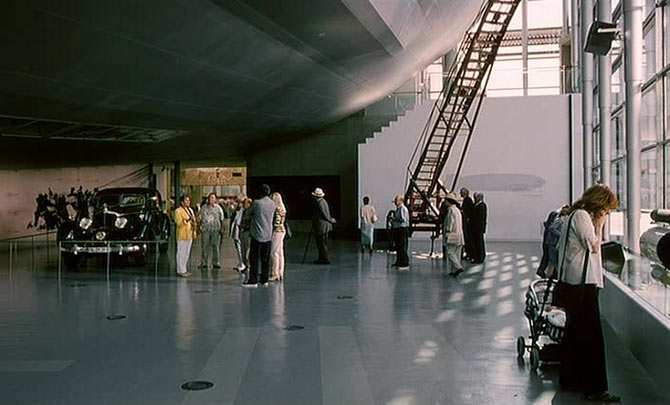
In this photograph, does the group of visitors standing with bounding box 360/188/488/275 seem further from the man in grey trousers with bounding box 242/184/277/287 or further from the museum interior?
the man in grey trousers with bounding box 242/184/277/287

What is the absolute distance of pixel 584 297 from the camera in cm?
509

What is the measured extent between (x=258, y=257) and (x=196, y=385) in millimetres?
5626

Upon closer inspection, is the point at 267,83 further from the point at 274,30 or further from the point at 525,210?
the point at 525,210

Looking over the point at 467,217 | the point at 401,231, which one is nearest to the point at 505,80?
the point at 467,217

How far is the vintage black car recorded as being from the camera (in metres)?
13.3

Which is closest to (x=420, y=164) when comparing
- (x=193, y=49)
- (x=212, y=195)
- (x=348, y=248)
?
(x=348, y=248)

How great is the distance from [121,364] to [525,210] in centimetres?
1797

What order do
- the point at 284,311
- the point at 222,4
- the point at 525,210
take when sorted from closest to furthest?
1. the point at 284,311
2. the point at 222,4
3. the point at 525,210

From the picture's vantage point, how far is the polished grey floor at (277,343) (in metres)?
5.09

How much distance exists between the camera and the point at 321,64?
15438 millimetres

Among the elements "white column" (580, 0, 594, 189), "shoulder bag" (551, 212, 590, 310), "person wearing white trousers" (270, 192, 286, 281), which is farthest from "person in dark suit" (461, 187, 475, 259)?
→ "shoulder bag" (551, 212, 590, 310)

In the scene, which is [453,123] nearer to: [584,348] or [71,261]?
[71,261]

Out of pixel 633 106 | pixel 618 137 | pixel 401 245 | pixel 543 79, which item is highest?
pixel 543 79

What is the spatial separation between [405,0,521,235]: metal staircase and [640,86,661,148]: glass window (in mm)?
5909
